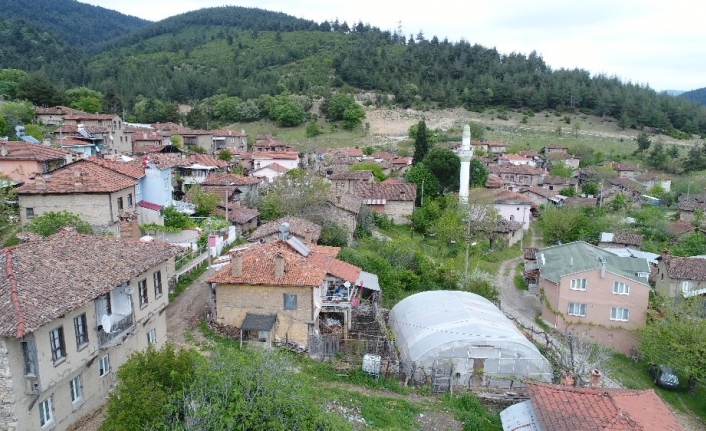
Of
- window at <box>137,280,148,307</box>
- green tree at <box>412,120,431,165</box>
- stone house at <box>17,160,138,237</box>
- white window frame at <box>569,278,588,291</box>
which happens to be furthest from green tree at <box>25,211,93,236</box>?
green tree at <box>412,120,431,165</box>

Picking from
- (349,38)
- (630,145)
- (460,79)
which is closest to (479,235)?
(630,145)

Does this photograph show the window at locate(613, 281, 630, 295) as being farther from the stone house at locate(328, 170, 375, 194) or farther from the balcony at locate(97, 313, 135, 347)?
the stone house at locate(328, 170, 375, 194)

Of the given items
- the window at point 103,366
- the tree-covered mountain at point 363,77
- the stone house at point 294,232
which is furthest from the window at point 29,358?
the tree-covered mountain at point 363,77

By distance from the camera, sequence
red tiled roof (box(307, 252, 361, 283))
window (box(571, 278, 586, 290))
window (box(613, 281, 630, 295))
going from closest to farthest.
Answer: red tiled roof (box(307, 252, 361, 283)) → window (box(613, 281, 630, 295)) → window (box(571, 278, 586, 290))

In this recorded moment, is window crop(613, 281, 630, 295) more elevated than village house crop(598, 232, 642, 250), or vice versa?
window crop(613, 281, 630, 295)

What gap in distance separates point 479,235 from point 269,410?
3661 cm

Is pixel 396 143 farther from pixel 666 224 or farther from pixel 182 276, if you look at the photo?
pixel 182 276

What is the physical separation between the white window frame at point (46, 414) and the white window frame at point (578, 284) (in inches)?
1004

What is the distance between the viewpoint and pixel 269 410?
1118cm

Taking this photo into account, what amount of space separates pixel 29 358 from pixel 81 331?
194 cm

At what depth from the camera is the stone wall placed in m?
11.2

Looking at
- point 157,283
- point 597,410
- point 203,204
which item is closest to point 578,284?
point 597,410

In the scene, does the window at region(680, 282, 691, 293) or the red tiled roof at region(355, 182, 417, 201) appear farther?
the red tiled roof at region(355, 182, 417, 201)

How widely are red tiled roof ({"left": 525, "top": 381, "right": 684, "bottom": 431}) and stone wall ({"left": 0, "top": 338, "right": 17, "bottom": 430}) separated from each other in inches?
522
